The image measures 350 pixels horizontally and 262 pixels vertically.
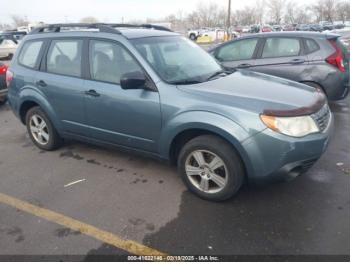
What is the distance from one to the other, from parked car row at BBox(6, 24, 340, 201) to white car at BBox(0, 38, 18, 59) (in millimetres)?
15211

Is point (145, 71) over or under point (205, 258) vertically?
over

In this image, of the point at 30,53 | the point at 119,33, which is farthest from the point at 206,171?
the point at 30,53

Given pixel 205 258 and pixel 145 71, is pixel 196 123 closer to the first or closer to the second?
pixel 145 71

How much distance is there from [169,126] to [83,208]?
1245mm

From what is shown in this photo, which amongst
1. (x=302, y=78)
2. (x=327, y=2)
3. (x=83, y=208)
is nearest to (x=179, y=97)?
(x=83, y=208)

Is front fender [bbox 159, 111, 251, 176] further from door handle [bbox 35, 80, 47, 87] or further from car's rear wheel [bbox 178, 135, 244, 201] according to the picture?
door handle [bbox 35, 80, 47, 87]

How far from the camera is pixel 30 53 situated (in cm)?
482

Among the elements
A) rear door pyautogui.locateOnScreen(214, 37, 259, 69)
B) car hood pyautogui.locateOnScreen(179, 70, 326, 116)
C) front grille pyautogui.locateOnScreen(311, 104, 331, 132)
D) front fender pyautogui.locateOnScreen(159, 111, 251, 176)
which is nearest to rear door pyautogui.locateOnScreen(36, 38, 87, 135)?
front fender pyautogui.locateOnScreen(159, 111, 251, 176)

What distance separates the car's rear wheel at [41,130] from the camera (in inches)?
189

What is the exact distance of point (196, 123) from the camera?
3.23m

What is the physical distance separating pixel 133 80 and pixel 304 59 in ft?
13.1

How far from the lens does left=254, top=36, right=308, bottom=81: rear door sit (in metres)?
6.15

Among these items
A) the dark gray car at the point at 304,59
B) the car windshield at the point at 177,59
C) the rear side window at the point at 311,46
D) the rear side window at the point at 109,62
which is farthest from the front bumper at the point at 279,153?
the rear side window at the point at 311,46

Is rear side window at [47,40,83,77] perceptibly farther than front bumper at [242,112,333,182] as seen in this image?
Yes
